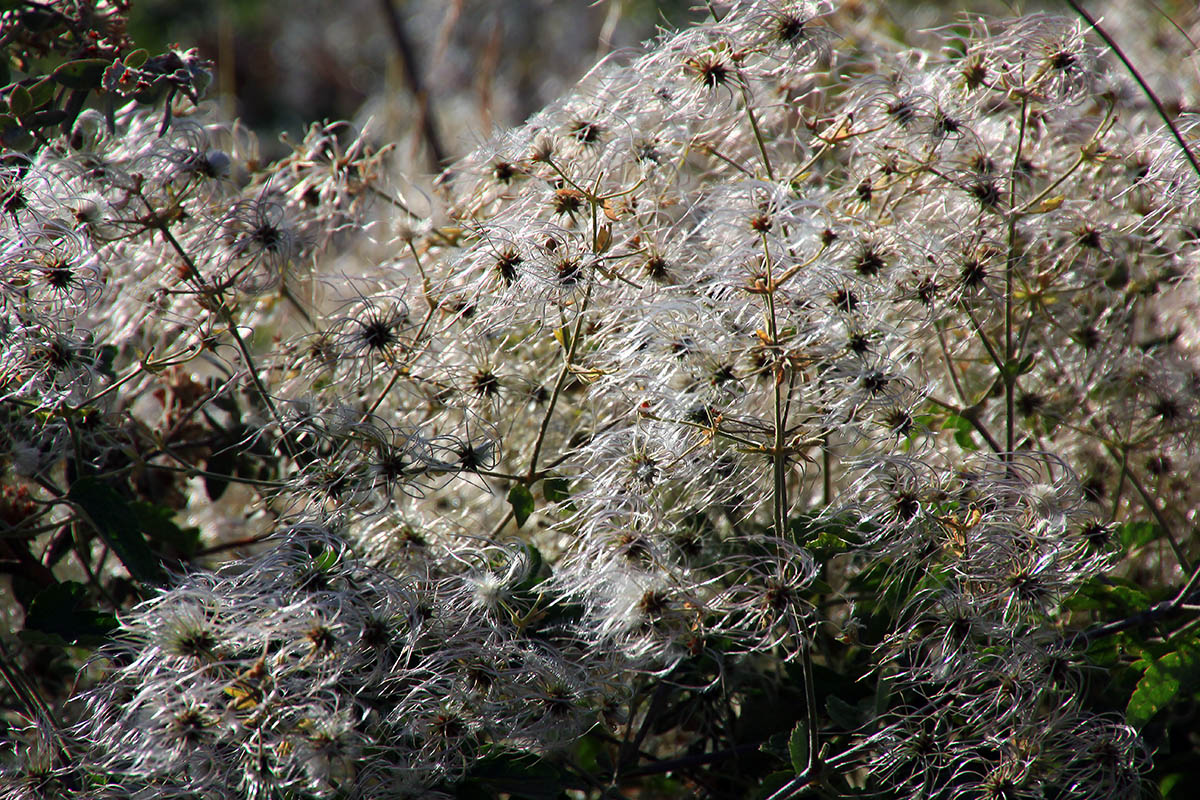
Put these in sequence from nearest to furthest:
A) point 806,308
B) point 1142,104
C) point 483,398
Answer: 1. point 806,308
2. point 483,398
3. point 1142,104

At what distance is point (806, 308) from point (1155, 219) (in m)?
0.69

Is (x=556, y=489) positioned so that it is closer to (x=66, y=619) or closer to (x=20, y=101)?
(x=66, y=619)

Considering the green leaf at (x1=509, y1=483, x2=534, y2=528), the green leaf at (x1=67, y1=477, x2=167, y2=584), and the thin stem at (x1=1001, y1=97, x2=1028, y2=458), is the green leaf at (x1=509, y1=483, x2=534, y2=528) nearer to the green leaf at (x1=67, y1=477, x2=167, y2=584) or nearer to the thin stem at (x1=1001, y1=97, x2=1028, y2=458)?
the green leaf at (x1=67, y1=477, x2=167, y2=584)

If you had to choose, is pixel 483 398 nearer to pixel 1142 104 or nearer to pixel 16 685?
pixel 16 685

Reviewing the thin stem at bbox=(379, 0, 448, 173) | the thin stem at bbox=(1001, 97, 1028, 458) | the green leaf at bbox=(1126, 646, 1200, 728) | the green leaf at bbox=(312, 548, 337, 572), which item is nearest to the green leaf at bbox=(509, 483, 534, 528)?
the green leaf at bbox=(312, 548, 337, 572)

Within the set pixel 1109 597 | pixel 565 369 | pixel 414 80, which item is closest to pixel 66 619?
pixel 565 369

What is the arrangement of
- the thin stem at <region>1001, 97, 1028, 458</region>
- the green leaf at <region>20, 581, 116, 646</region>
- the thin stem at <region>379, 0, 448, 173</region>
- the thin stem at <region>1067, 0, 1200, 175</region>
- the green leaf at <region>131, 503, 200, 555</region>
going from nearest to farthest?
the thin stem at <region>1067, 0, 1200, 175</region> → the green leaf at <region>20, 581, 116, 646</region> → the thin stem at <region>1001, 97, 1028, 458</region> → the green leaf at <region>131, 503, 200, 555</region> → the thin stem at <region>379, 0, 448, 173</region>

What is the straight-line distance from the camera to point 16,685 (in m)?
1.15

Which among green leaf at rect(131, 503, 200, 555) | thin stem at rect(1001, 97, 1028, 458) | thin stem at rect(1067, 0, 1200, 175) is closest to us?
thin stem at rect(1067, 0, 1200, 175)

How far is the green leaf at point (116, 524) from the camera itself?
1180mm

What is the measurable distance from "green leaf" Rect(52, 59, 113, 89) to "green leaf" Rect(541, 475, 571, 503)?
78 cm

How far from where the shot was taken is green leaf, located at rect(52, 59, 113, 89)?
124 centimetres

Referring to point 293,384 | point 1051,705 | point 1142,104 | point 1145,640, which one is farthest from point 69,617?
point 1142,104

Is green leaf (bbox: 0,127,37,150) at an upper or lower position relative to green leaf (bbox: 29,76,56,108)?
lower
